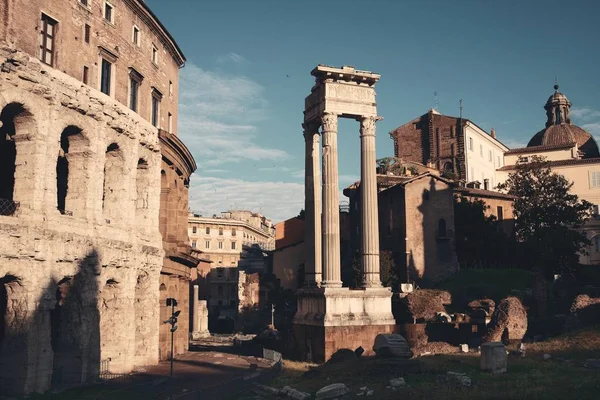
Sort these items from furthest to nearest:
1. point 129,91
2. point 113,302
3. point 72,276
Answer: point 129,91 < point 113,302 < point 72,276

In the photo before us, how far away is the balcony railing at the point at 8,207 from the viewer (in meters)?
21.9

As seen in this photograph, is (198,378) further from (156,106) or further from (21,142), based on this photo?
(156,106)

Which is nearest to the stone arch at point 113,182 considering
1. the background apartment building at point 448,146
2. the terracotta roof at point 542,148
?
the background apartment building at point 448,146

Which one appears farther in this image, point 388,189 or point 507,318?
point 388,189

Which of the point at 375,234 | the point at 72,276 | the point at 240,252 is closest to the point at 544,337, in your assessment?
the point at 375,234

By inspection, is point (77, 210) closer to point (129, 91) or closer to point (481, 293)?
point (129, 91)

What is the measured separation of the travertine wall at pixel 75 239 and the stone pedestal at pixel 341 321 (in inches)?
299

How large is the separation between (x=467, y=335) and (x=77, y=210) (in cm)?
2266

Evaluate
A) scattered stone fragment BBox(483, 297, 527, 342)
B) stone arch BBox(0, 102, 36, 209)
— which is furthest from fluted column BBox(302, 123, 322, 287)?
stone arch BBox(0, 102, 36, 209)

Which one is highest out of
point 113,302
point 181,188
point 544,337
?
point 181,188

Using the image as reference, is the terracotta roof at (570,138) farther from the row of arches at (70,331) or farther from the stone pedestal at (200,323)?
the row of arches at (70,331)

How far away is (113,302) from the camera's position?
27891 mm

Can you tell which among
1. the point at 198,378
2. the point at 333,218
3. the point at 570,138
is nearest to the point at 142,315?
the point at 198,378

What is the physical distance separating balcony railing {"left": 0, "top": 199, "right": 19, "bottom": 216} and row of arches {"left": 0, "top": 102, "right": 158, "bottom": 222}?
0.17 meters
